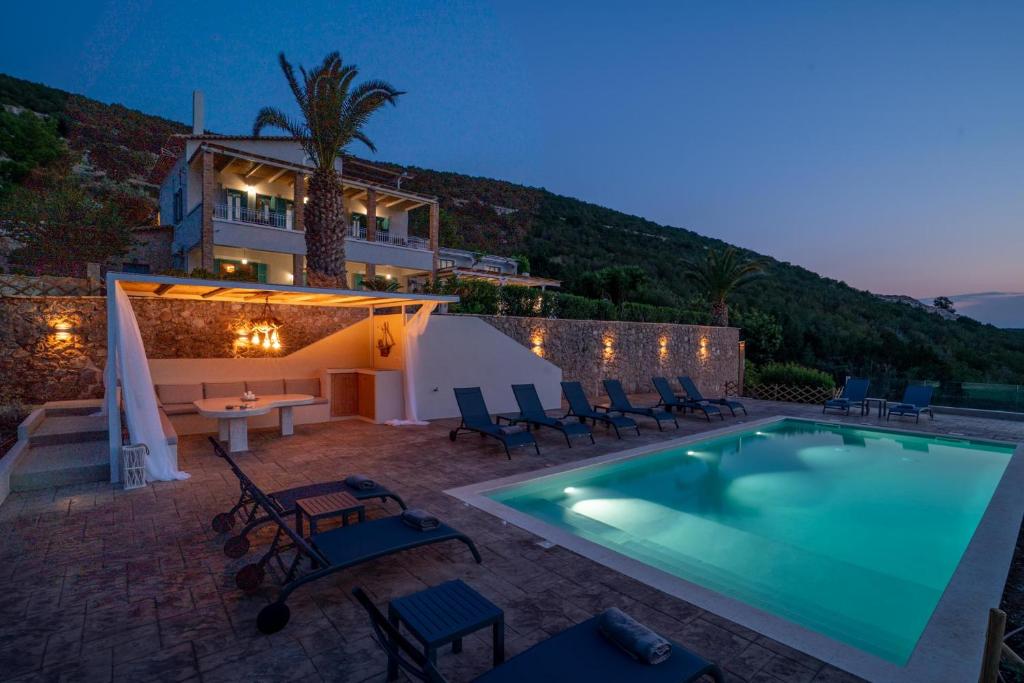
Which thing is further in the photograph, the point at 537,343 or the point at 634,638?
the point at 537,343

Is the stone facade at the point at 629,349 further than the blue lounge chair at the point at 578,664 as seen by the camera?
Yes

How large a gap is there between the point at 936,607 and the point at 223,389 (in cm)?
1052

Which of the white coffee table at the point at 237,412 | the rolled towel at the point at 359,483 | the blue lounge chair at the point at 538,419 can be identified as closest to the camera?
the rolled towel at the point at 359,483

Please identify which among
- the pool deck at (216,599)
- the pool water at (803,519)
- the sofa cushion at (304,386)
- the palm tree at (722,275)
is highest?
the palm tree at (722,275)

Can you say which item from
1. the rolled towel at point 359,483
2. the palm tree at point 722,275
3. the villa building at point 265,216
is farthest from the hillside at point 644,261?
the rolled towel at point 359,483

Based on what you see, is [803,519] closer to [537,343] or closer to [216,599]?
[216,599]

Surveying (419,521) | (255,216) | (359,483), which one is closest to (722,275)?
(255,216)

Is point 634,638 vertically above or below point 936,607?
above

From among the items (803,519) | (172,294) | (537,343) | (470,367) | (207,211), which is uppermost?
(207,211)

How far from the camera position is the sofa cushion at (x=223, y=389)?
934 cm

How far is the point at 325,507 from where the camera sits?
4.18 metres

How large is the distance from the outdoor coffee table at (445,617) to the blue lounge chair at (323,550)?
70cm

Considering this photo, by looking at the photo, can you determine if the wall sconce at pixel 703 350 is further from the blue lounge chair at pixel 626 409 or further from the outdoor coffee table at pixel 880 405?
the blue lounge chair at pixel 626 409

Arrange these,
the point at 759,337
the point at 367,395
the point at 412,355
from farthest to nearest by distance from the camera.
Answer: the point at 759,337
the point at 367,395
the point at 412,355
